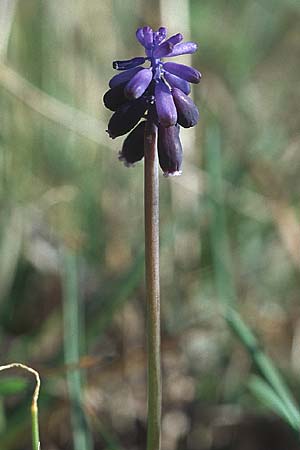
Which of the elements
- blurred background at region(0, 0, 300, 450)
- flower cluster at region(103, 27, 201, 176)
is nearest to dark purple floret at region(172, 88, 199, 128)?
flower cluster at region(103, 27, 201, 176)

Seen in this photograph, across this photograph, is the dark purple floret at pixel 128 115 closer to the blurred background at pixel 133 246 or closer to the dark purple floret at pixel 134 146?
the dark purple floret at pixel 134 146

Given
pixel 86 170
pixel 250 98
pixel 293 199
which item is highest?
pixel 250 98

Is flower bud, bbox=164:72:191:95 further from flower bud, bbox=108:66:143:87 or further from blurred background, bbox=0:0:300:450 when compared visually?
blurred background, bbox=0:0:300:450

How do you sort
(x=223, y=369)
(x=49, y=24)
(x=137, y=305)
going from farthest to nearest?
(x=49, y=24) → (x=137, y=305) → (x=223, y=369)

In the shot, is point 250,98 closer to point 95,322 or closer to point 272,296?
point 272,296

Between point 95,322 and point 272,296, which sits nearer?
point 95,322

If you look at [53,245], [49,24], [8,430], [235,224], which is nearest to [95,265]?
[53,245]
